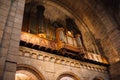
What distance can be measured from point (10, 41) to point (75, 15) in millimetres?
8964

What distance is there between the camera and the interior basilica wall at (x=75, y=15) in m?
5.58

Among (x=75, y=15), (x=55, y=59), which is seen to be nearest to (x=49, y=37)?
(x=55, y=59)

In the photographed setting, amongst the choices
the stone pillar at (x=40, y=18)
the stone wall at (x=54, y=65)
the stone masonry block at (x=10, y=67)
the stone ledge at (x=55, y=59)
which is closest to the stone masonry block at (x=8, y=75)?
the stone masonry block at (x=10, y=67)

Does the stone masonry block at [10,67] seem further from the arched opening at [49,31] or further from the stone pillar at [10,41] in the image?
the arched opening at [49,31]

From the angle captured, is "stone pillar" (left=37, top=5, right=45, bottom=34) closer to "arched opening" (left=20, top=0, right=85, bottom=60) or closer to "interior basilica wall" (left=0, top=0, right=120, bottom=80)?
"arched opening" (left=20, top=0, right=85, bottom=60)

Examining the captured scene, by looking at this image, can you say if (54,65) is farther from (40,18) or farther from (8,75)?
(40,18)

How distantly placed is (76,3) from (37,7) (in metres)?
3.50

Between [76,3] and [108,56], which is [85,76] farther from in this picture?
[76,3]

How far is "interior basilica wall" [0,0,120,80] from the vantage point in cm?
558

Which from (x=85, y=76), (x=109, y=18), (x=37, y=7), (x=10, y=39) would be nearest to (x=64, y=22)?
(x=37, y=7)

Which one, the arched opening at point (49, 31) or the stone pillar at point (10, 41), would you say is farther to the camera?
the arched opening at point (49, 31)

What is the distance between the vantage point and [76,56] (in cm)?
998

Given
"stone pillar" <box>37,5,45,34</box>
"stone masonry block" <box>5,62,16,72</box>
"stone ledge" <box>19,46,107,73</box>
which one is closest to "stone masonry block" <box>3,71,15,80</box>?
"stone masonry block" <box>5,62,16,72</box>

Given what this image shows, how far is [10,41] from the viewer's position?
6004 mm
